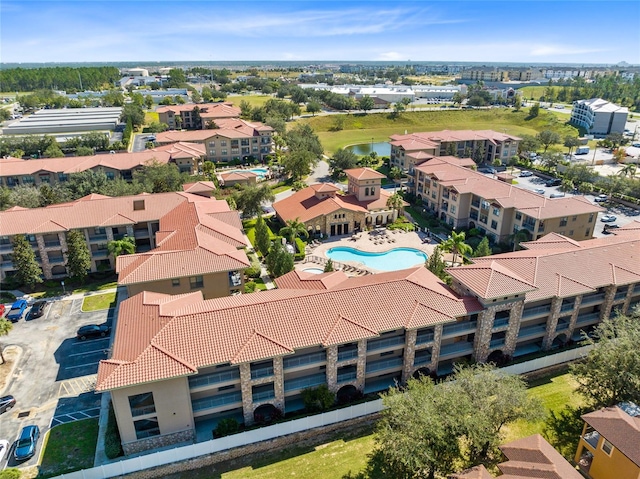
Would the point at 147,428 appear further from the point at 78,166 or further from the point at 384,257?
the point at 78,166

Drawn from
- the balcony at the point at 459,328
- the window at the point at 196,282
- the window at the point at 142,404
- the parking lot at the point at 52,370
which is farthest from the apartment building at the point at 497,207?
the parking lot at the point at 52,370

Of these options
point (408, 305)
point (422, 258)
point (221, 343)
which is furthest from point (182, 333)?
point (422, 258)

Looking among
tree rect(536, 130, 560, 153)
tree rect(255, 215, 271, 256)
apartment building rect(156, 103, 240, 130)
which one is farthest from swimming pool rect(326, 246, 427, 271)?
apartment building rect(156, 103, 240, 130)

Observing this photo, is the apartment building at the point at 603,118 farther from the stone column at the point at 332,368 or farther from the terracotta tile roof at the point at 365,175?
the stone column at the point at 332,368

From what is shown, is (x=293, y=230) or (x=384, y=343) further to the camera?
(x=293, y=230)

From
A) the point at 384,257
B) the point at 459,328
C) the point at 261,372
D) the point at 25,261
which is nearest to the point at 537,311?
the point at 459,328

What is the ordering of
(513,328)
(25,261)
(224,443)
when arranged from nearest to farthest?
(224,443) → (513,328) → (25,261)

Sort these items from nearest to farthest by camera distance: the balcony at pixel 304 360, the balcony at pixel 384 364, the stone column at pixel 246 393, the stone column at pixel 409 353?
the stone column at pixel 246 393 < the balcony at pixel 304 360 < the stone column at pixel 409 353 < the balcony at pixel 384 364
